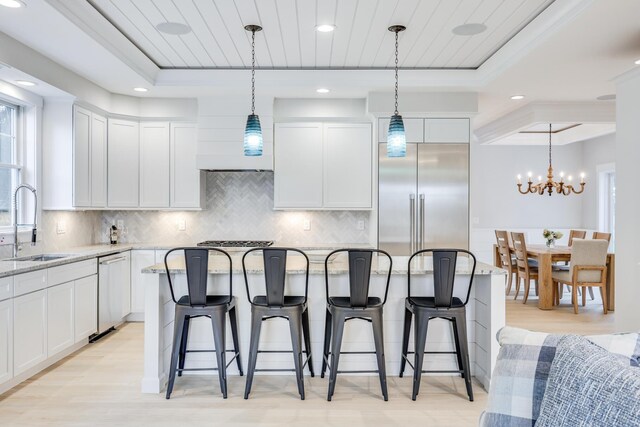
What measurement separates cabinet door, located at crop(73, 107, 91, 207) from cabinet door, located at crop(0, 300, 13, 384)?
1.67m

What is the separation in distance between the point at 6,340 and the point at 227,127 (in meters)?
3.01

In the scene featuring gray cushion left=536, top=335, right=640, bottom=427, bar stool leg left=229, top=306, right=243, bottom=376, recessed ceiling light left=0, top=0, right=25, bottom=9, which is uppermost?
recessed ceiling light left=0, top=0, right=25, bottom=9

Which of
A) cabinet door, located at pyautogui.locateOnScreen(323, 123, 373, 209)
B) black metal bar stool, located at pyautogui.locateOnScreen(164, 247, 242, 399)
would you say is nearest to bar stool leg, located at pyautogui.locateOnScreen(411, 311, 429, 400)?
black metal bar stool, located at pyautogui.locateOnScreen(164, 247, 242, 399)

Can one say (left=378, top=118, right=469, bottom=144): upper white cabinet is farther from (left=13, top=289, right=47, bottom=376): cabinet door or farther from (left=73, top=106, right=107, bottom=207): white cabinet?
(left=13, top=289, right=47, bottom=376): cabinet door

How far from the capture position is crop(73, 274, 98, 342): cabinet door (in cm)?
392

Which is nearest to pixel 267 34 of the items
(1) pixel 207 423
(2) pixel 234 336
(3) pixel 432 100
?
(3) pixel 432 100

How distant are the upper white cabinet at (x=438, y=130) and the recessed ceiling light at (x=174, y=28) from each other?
2.31m

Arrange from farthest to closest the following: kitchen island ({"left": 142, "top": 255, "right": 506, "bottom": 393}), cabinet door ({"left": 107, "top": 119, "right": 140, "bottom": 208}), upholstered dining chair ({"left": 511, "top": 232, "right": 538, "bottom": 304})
→ upholstered dining chair ({"left": 511, "top": 232, "right": 538, "bottom": 304}) < cabinet door ({"left": 107, "top": 119, "right": 140, "bottom": 208}) < kitchen island ({"left": 142, "top": 255, "right": 506, "bottom": 393})

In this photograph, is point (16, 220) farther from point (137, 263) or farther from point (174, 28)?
point (174, 28)

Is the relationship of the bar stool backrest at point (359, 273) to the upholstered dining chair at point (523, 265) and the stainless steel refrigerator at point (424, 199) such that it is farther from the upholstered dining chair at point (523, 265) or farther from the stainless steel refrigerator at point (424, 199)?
the upholstered dining chair at point (523, 265)

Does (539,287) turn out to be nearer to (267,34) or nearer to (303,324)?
(303,324)

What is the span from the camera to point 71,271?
151 inches

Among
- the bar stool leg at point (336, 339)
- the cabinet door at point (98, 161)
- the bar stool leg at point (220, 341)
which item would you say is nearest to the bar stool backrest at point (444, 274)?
the bar stool leg at point (336, 339)

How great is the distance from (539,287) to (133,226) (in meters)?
5.22
